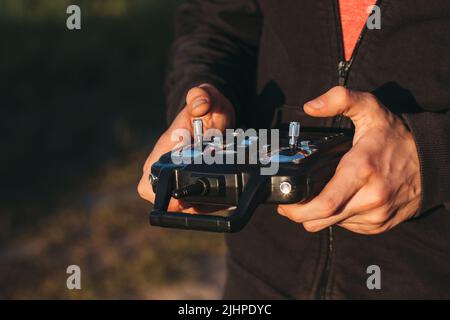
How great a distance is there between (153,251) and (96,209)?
1.87 feet

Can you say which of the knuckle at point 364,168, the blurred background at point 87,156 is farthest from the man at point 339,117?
the blurred background at point 87,156

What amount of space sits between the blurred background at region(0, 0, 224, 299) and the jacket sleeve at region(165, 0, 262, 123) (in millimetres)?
1793

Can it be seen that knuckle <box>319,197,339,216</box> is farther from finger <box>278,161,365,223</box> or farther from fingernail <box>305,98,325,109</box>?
fingernail <box>305,98,325,109</box>

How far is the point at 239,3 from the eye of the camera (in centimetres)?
155

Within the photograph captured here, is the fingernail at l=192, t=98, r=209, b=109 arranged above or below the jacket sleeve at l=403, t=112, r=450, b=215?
above

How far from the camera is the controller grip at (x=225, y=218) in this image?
0.99 metres

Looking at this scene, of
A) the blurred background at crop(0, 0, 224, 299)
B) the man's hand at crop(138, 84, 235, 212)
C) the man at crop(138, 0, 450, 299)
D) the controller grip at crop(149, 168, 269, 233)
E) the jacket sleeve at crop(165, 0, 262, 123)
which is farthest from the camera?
the blurred background at crop(0, 0, 224, 299)

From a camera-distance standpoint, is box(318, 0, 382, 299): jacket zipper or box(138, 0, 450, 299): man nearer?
box(138, 0, 450, 299): man

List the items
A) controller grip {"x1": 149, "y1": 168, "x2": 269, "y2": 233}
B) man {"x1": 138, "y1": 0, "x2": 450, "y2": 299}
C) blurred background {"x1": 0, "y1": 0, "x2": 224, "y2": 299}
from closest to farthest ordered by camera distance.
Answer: controller grip {"x1": 149, "y1": 168, "x2": 269, "y2": 233}
man {"x1": 138, "y1": 0, "x2": 450, "y2": 299}
blurred background {"x1": 0, "y1": 0, "x2": 224, "y2": 299}

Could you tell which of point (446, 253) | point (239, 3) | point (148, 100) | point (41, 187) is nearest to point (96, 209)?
point (41, 187)

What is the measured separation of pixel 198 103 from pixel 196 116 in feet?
0.09

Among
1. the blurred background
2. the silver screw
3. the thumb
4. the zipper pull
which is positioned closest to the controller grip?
the silver screw

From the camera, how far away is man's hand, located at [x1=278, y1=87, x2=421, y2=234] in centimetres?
106

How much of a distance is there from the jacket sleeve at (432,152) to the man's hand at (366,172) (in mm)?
13
